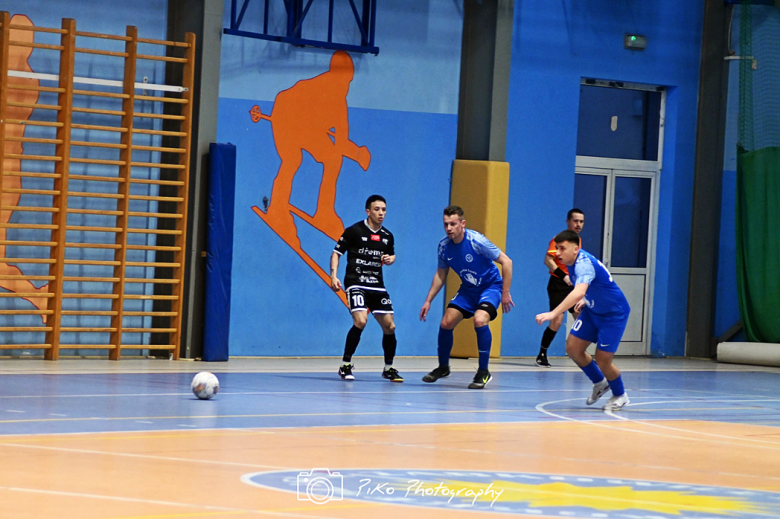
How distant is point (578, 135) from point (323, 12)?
4.07m

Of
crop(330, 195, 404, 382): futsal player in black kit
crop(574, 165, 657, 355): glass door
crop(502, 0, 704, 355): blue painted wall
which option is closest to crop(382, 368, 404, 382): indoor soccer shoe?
crop(330, 195, 404, 382): futsal player in black kit

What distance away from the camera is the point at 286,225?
13.5 metres

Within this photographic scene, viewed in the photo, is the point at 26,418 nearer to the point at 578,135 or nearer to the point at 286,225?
the point at 286,225

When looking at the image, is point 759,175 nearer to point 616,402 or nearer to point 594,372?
point 594,372

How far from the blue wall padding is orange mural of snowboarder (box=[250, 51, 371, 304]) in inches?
29.3

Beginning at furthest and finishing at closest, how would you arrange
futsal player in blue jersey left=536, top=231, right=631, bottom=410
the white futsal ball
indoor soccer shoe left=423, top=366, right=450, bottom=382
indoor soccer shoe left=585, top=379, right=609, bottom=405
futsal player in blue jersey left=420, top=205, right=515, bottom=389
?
indoor soccer shoe left=423, top=366, right=450, bottom=382 < futsal player in blue jersey left=420, top=205, right=515, bottom=389 < indoor soccer shoe left=585, top=379, right=609, bottom=405 < futsal player in blue jersey left=536, top=231, right=631, bottom=410 < the white futsal ball

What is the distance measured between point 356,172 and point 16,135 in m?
4.06

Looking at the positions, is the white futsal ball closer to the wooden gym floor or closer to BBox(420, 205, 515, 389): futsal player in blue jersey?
the wooden gym floor

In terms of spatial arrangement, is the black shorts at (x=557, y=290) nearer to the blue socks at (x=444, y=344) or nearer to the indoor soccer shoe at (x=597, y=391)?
the blue socks at (x=444, y=344)

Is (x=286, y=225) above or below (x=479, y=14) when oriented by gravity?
below

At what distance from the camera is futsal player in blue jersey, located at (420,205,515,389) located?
10.5m

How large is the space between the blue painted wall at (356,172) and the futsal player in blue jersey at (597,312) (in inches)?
195

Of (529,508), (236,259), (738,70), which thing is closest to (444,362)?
(236,259)

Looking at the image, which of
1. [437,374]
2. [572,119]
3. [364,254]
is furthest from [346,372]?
[572,119]
